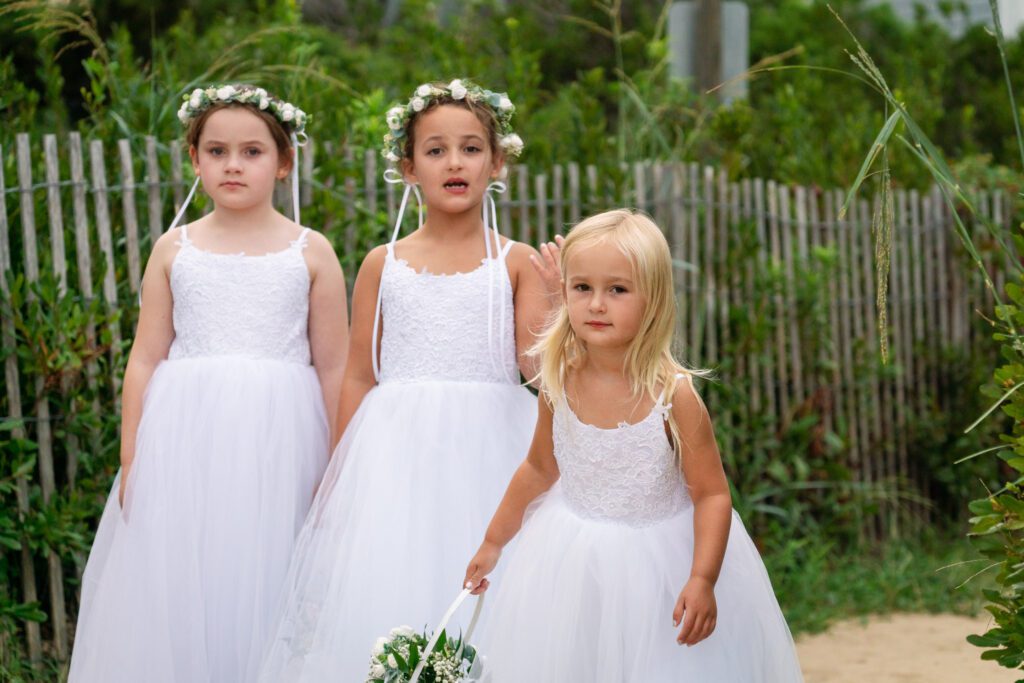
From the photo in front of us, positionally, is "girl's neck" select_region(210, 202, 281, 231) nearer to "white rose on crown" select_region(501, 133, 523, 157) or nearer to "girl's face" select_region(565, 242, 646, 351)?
"white rose on crown" select_region(501, 133, 523, 157)

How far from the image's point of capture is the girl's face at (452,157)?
3.69 meters

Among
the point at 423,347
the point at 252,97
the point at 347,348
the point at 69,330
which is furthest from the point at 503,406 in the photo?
the point at 69,330

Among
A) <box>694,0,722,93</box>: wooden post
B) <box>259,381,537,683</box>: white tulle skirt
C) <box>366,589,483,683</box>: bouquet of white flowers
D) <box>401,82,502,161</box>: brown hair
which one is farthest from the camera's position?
<box>694,0,722,93</box>: wooden post

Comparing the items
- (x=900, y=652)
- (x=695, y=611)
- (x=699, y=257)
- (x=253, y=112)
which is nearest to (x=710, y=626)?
(x=695, y=611)

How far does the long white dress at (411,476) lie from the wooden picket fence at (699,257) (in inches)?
51.3

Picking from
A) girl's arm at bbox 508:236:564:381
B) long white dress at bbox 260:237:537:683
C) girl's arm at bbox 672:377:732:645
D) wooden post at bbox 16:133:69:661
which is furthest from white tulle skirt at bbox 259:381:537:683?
wooden post at bbox 16:133:69:661

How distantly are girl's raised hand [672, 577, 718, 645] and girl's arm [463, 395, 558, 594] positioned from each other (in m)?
0.51

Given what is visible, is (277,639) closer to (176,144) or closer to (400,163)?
(400,163)

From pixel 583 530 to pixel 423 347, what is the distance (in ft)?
3.09

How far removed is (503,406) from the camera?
3703 millimetres

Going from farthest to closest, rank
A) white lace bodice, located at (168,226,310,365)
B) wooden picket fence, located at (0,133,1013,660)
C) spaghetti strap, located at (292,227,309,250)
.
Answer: wooden picket fence, located at (0,133,1013,660) → spaghetti strap, located at (292,227,309,250) → white lace bodice, located at (168,226,310,365)

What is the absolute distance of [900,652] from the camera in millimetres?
5066

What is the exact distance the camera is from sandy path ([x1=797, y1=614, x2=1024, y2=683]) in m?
4.72

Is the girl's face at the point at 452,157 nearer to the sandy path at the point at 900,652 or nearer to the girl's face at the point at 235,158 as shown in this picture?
the girl's face at the point at 235,158
